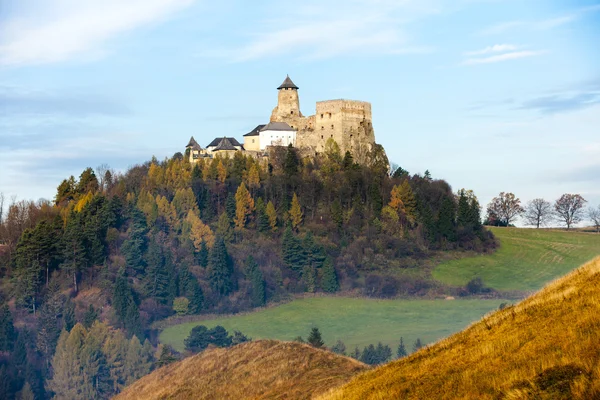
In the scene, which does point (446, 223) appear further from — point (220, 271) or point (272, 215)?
point (220, 271)

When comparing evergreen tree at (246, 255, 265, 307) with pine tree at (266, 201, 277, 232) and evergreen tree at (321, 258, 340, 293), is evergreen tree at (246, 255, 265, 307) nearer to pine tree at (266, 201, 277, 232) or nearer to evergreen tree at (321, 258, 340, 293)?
pine tree at (266, 201, 277, 232)

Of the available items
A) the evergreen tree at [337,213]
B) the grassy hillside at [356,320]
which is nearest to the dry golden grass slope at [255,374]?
the grassy hillside at [356,320]

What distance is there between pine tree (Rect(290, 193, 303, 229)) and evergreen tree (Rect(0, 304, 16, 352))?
34104 millimetres

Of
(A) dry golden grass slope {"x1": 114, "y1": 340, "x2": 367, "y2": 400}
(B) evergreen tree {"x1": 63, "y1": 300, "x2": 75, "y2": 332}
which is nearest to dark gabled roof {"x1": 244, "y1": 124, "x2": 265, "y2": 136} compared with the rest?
(B) evergreen tree {"x1": 63, "y1": 300, "x2": 75, "y2": 332}

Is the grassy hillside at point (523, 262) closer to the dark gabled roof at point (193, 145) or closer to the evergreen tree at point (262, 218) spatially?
the evergreen tree at point (262, 218)

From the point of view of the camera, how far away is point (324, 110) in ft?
349

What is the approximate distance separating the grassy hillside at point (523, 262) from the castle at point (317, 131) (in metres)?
17.4

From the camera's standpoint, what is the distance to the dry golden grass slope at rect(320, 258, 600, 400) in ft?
52.9

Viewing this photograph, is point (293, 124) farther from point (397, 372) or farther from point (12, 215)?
point (397, 372)

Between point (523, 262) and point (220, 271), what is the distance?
35346mm

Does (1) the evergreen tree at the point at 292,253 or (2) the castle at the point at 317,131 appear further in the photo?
(1) the evergreen tree at the point at 292,253

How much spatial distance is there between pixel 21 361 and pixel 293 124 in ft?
136

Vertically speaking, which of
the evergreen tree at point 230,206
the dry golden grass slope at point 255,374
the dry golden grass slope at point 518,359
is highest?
the evergreen tree at point 230,206

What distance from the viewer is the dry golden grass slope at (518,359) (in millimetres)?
16109
